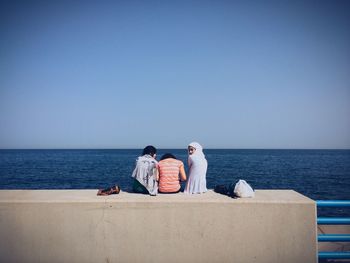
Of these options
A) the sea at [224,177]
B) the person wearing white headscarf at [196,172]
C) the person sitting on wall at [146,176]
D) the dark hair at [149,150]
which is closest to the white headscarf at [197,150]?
the person wearing white headscarf at [196,172]

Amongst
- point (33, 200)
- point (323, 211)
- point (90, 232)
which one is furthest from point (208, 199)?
point (323, 211)

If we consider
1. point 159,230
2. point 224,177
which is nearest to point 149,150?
point 159,230

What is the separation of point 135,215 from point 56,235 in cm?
106

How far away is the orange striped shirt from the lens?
4.37m

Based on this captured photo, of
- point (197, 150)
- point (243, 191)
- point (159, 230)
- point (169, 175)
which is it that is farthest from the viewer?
point (197, 150)

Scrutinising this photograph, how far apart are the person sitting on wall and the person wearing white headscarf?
78cm

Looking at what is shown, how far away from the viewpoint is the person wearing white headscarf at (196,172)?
4.72 metres

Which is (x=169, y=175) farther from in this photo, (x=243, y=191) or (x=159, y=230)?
(x=243, y=191)

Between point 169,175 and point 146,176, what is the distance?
45cm

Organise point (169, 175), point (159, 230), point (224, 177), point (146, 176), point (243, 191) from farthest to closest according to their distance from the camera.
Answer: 1. point (224, 177)
2. point (169, 175)
3. point (146, 176)
4. point (243, 191)
5. point (159, 230)

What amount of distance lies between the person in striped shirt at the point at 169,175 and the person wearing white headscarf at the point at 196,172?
27cm

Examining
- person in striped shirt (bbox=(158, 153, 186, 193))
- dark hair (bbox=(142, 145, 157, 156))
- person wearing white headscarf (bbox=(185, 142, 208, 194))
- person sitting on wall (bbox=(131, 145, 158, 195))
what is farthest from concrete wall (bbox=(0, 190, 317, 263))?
dark hair (bbox=(142, 145, 157, 156))

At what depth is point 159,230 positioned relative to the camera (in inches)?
131

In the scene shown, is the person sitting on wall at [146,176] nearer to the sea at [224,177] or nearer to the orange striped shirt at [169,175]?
the orange striped shirt at [169,175]
